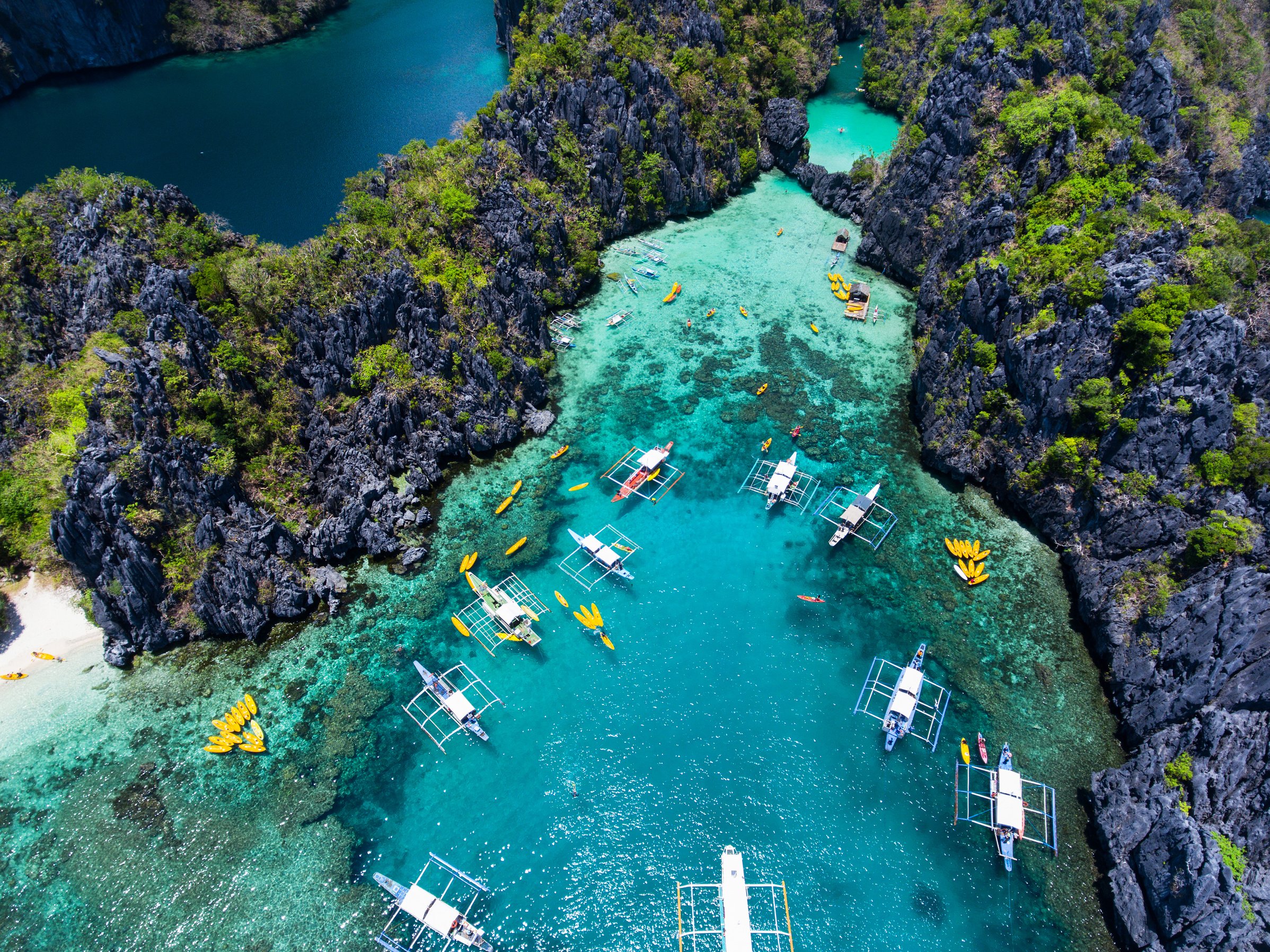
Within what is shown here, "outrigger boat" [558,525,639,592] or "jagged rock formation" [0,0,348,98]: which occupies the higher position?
"jagged rock formation" [0,0,348,98]

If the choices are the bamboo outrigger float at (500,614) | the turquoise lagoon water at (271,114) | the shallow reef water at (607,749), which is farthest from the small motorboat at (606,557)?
the turquoise lagoon water at (271,114)

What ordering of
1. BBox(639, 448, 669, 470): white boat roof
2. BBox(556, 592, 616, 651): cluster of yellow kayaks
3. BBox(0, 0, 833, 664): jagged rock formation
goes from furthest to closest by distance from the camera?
BBox(639, 448, 669, 470): white boat roof → BBox(556, 592, 616, 651): cluster of yellow kayaks → BBox(0, 0, 833, 664): jagged rock formation

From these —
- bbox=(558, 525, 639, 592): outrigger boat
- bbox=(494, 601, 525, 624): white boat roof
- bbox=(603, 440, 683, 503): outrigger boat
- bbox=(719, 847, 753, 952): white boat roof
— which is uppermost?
bbox=(603, 440, 683, 503): outrigger boat

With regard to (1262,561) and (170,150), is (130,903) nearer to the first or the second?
(1262,561)

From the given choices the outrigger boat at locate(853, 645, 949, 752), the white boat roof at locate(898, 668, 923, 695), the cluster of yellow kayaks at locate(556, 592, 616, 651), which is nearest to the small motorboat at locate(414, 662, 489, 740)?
the cluster of yellow kayaks at locate(556, 592, 616, 651)

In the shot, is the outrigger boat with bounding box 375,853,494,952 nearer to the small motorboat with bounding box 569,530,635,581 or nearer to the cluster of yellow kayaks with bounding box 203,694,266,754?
the cluster of yellow kayaks with bounding box 203,694,266,754

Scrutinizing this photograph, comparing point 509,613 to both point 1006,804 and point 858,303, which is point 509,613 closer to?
point 1006,804

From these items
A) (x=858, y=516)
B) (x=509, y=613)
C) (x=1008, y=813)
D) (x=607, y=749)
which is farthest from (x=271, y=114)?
(x=1008, y=813)
